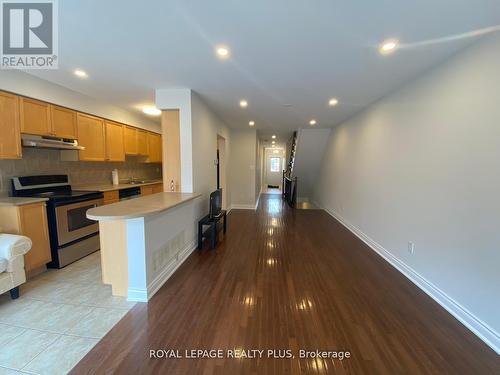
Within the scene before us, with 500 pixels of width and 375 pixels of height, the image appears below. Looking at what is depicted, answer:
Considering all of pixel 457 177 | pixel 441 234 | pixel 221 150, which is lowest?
pixel 441 234

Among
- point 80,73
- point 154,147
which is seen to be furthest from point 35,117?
point 154,147

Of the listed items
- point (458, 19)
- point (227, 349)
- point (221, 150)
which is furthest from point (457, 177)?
point (221, 150)

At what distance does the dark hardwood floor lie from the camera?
1506 millimetres

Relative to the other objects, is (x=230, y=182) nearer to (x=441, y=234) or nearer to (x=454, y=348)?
(x=441, y=234)

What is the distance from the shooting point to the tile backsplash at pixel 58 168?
9.18 ft

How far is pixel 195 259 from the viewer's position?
3.15m

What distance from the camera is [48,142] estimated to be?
2908 millimetres

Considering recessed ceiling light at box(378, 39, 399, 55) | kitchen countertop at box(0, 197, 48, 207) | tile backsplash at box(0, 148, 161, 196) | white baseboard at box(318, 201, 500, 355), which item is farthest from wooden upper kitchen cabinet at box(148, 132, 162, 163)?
white baseboard at box(318, 201, 500, 355)

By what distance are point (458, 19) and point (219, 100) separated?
2989mm

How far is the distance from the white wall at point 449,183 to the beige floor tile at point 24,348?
3565 mm

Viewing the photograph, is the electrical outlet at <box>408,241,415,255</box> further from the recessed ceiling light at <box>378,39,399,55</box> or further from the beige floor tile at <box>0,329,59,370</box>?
the beige floor tile at <box>0,329,59,370</box>

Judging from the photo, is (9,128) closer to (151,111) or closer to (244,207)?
(151,111)

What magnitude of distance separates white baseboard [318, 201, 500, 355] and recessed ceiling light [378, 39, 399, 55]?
8.32ft

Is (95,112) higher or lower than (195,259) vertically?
higher
